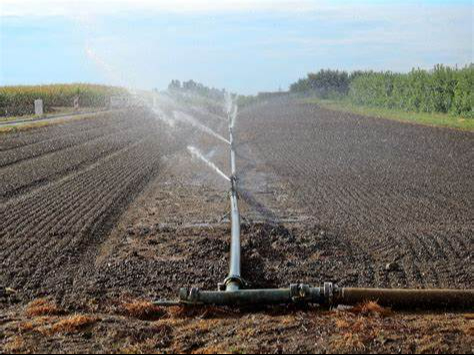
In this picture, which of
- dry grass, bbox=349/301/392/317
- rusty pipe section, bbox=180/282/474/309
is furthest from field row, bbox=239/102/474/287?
dry grass, bbox=349/301/392/317

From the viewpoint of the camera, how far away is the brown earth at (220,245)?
4.73m

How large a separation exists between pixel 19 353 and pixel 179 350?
93cm

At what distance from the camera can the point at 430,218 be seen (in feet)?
31.9

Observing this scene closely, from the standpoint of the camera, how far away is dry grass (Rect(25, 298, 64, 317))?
5637 mm

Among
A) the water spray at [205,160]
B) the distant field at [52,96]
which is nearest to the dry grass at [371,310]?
the water spray at [205,160]

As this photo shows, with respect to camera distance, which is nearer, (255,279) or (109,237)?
(255,279)

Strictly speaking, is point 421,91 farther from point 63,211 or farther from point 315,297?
point 315,297

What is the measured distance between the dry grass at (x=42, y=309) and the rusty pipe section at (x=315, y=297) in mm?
1003

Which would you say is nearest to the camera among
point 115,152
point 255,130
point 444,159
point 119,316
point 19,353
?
point 19,353

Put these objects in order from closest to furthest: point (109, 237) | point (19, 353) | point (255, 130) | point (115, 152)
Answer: point (19, 353) < point (109, 237) < point (115, 152) < point (255, 130)

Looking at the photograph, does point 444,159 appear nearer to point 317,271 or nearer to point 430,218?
point 430,218

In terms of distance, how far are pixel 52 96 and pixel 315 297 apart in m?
55.4

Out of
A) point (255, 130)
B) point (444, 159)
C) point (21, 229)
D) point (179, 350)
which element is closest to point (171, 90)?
point (255, 130)

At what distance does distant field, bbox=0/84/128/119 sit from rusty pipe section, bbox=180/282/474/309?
1675 inches
